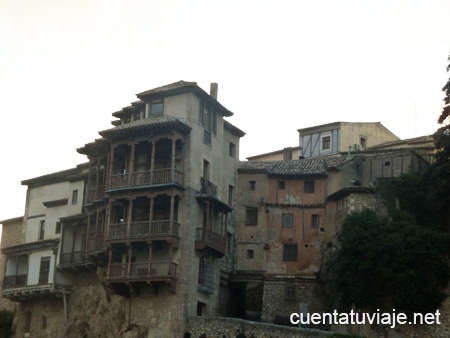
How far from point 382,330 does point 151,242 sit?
16221 millimetres

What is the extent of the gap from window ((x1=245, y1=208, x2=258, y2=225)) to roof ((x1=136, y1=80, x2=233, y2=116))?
869 centimetres

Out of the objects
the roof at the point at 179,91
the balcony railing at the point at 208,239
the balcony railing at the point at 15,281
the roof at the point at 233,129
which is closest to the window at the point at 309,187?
the roof at the point at 233,129

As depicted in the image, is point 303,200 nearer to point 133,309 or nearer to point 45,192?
point 133,309

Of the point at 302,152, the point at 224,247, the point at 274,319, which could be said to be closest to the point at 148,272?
the point at 224,247

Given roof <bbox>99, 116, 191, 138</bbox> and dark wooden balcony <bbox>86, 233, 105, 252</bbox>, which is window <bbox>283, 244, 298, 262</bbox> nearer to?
roof <bbox>99, 116, 191, 138</bbox>

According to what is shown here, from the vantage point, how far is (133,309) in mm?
57781

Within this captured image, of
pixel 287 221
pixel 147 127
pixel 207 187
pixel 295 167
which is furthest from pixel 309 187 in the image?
pixel 147 127

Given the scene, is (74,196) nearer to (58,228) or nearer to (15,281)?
(58,228)

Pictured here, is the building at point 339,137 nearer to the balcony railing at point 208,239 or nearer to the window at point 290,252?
the window at point 290,252

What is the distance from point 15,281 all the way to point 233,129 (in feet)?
70.3

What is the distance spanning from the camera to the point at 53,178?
70.1 meters

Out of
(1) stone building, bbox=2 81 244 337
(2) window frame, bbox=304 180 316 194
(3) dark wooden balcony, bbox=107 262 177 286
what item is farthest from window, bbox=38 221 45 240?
(2) window frame, bbox=304 180 316 194

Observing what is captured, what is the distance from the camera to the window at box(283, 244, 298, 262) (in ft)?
210

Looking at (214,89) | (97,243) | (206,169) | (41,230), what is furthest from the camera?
(41,230)
